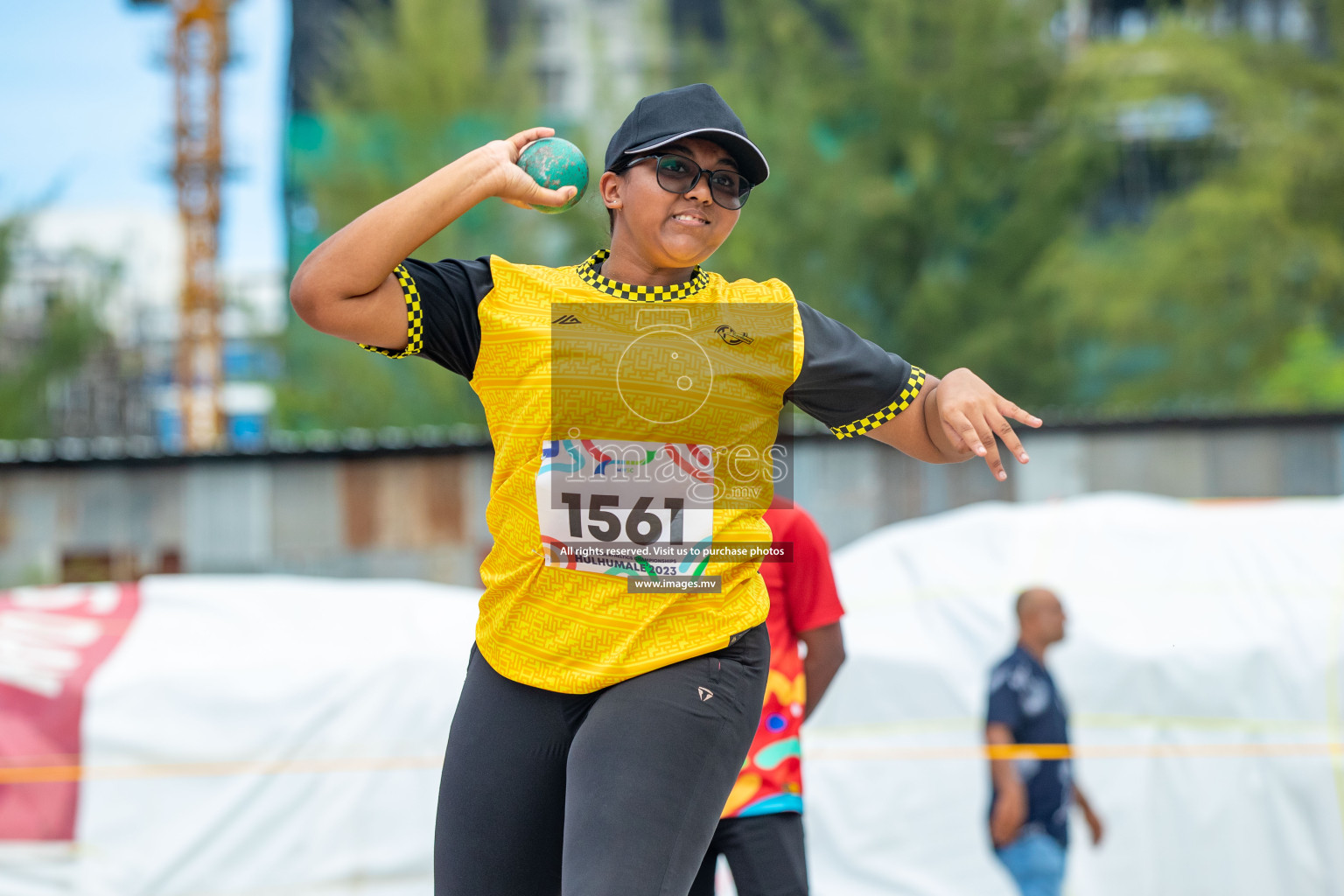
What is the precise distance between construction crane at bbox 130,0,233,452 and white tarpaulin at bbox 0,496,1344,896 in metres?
25.7

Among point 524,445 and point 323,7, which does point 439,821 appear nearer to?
point 524,445

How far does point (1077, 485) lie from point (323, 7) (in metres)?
24.7

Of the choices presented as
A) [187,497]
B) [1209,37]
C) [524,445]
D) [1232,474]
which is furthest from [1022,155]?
[524,445]

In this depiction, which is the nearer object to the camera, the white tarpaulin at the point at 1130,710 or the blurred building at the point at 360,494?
the white tarpaulin at the point at 1130,710

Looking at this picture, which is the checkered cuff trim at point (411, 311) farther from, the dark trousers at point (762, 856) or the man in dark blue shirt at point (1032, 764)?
the man in dark blue shirt at point (1032, 764)

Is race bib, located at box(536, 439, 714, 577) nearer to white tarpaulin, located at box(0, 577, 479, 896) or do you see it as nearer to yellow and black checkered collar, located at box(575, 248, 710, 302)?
yellow and black checkered collar, located at box(575, 248, 710, 302)

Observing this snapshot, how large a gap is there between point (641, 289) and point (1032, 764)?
11.2ft

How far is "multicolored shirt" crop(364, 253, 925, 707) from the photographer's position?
1968mm

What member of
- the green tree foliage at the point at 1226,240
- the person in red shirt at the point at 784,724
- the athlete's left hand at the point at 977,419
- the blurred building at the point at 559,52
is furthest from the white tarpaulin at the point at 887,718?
the blurred building at the point at 559,52

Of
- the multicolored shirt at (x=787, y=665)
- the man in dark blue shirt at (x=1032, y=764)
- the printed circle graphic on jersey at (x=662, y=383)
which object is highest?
the printed circle graphic on jersey at (x=662, y=383)

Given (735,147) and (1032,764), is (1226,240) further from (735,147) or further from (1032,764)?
(735,147)

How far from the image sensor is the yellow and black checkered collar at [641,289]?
2098 millimetres

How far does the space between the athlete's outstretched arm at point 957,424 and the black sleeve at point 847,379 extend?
27 millimetres

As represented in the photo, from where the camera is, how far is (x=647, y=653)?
6.37 ft
